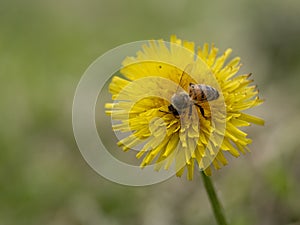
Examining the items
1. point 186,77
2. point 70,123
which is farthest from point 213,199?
point 70,123

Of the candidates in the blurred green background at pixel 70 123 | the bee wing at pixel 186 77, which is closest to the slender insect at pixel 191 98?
the bee wing at pixel 186 77

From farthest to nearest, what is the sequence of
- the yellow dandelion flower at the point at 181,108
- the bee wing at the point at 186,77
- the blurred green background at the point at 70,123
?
the blurred green background at the point at 70,123
the bee wing at the point at 186,77
the yellow dandelion flower at the point at 181,108

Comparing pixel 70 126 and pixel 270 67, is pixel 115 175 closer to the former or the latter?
pixel 70 126

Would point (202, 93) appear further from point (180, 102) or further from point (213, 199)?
point (213, 199)

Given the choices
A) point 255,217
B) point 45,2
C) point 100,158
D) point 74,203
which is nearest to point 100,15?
point 45,2

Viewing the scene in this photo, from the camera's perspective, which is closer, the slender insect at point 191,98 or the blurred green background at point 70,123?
the slender insect at point 191,98

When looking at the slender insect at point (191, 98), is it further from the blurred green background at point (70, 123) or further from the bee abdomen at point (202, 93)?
the blurred green background at point (70, 123)

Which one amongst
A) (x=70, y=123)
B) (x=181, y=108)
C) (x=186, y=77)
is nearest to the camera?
(x=181, y=108)
